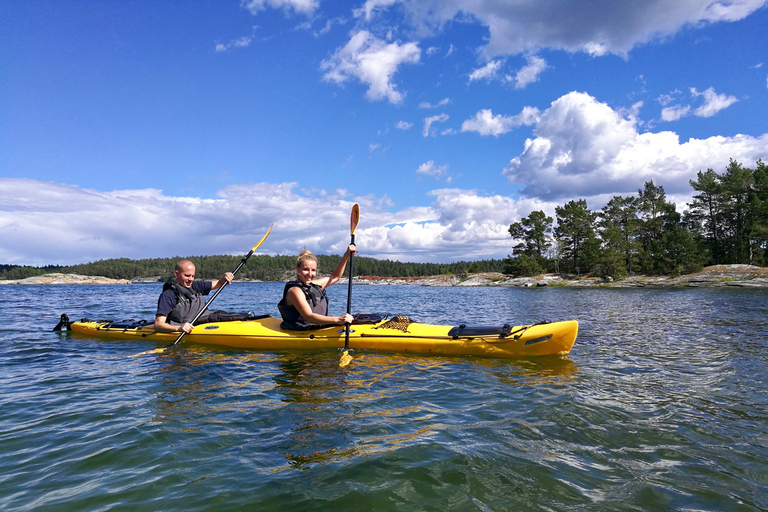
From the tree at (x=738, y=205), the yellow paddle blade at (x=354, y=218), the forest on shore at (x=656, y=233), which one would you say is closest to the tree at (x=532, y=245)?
the forest on shore at (x=656, y=233)

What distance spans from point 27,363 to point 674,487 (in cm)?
976

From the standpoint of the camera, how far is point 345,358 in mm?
7449

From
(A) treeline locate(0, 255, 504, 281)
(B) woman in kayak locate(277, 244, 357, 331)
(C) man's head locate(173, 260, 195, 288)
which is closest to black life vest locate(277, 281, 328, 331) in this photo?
(B) woman in kayak locate(277, 244, 357, 331)

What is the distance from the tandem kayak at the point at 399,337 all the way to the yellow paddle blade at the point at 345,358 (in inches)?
13.5

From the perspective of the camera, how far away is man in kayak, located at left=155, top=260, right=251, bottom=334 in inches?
339

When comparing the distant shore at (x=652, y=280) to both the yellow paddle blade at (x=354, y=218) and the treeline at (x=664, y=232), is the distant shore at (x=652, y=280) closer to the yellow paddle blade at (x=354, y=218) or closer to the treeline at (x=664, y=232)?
the treeline at (x=664, y=232)

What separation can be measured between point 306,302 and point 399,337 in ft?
6.37

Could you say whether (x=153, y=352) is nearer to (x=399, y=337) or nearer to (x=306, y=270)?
(x=306, y=270)

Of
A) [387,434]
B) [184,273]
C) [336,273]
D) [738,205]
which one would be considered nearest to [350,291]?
[336,273]

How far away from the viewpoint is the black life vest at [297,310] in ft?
25.9

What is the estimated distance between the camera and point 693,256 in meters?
44.2

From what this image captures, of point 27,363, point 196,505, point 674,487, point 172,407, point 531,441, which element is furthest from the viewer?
Result: point 27,363

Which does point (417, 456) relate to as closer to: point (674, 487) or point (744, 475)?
point (674, 487)

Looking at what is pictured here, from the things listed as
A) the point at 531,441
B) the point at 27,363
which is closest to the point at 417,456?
the point at 531,441
